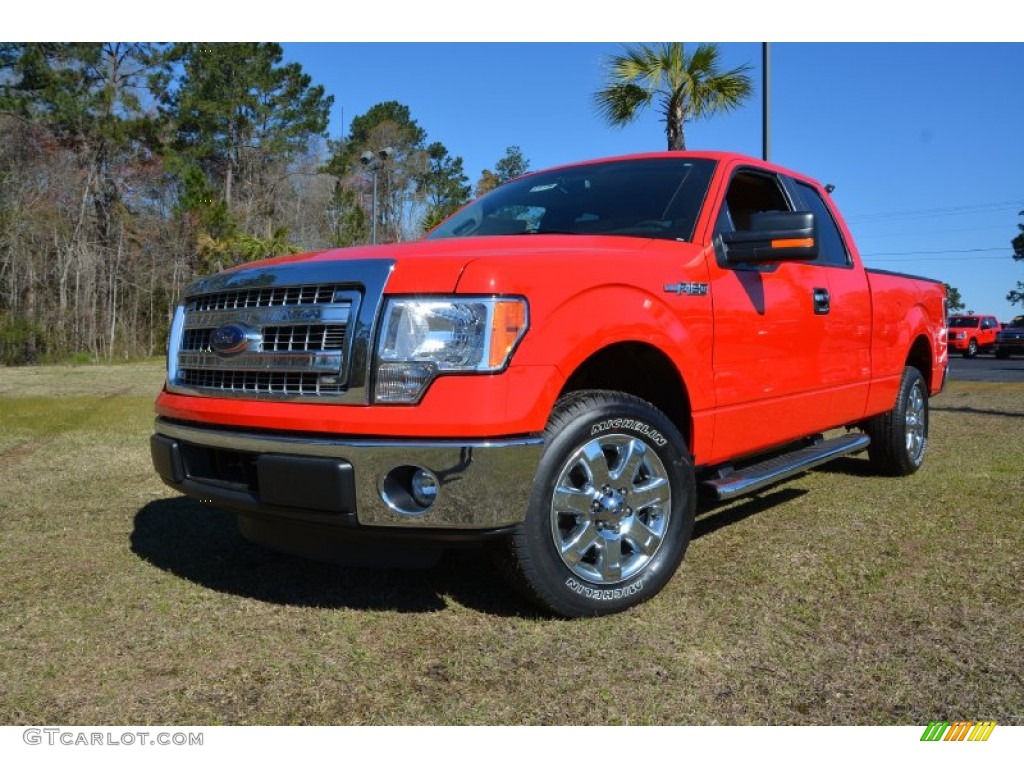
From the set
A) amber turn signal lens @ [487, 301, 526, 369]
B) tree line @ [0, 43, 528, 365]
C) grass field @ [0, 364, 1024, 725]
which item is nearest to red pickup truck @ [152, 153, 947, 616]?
amber turn signal lens @ [487, 301, 526, 369]

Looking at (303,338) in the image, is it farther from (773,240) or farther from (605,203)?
(773,240)

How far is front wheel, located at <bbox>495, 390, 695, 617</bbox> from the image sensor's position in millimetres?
2742

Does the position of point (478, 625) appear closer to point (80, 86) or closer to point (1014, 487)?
point (1014, 487)

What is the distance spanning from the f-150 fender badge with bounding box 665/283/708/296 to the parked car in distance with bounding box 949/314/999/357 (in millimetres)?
32807

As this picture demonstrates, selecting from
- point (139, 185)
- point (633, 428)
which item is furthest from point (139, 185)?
point (633, 428)

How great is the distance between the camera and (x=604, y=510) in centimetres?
298

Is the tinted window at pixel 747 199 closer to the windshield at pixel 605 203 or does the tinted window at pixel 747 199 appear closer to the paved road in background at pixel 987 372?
the windshield at pixel 605 203

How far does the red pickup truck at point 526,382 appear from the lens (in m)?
2.59

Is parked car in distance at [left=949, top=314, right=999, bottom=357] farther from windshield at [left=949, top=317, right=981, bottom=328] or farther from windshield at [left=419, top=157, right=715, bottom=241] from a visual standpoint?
windshield at [left=419, top=157, right=715, bottom=241]

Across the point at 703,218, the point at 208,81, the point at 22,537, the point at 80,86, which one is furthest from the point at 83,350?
the point at 703,218

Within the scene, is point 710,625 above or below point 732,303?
below

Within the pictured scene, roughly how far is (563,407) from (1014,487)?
3774 mm

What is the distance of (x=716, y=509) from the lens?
15.6 feet

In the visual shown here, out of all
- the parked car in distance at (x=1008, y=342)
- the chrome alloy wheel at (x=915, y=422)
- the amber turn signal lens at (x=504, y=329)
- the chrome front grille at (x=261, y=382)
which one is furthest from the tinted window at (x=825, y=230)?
the parked car in distance at (x=1008, y=342)
